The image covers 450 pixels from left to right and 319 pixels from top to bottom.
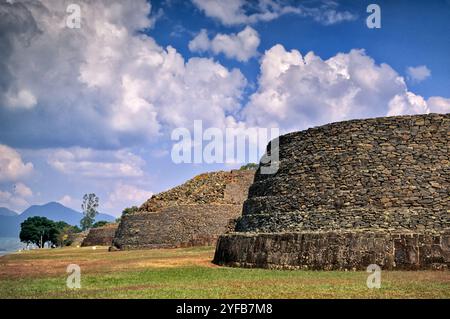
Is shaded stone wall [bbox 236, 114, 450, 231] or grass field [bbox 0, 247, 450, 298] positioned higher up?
shaded stone wall [bbox 236, 114, 450, 231]

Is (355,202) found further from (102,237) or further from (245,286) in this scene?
(102,237)

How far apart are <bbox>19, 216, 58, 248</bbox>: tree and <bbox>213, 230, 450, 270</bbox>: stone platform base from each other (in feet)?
295

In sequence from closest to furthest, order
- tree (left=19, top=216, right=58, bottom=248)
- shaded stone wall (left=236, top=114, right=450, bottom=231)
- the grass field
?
the grass field
shaded stone wall (left=236, top=114, right=450, bottom=231)
tree (left=19, top=216, right=58, bottom=248)

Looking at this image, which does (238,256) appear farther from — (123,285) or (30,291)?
(30,291)

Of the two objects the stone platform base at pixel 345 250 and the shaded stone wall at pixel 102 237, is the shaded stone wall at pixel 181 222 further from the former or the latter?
the stone platform base at pixel 345 250

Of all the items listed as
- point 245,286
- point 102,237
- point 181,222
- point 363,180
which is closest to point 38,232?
point 102,237

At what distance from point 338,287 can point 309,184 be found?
919 centimetres

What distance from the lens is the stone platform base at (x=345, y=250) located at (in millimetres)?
13281

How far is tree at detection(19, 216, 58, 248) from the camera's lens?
98938 millimetres

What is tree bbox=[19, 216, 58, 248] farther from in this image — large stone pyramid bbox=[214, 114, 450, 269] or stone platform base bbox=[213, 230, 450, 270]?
stone platform base bbox=[213, 230, 450, 270]

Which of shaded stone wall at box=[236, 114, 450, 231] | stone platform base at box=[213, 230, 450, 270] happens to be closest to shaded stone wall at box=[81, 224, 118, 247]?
shaded stone wall at box=[236, 114, 450, 231]

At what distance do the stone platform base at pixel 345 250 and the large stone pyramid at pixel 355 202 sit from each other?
3 cm

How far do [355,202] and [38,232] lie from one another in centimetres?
9338

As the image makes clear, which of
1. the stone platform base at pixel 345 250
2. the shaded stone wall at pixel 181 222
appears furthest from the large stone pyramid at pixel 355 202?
the shaded stone wall at pixel 181 222
